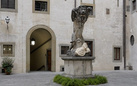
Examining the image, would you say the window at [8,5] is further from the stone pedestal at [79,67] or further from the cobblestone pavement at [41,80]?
the stone pedestal at [79,67]

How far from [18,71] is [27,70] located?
69 cm

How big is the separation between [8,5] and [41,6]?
8.53 feet

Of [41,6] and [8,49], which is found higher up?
[41,6]

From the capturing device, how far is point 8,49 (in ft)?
52.9

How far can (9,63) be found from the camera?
1530cm

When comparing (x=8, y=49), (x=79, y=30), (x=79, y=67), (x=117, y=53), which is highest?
(x=79, y=30)

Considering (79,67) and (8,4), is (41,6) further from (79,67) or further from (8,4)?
(79,67)

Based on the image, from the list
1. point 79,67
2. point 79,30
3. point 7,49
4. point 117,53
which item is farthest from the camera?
point 117,53

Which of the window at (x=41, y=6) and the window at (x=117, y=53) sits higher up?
the window at (x=41, y=6)

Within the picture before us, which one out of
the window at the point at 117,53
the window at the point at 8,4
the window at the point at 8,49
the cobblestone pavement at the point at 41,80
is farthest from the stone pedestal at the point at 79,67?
the window at the point at 117,53

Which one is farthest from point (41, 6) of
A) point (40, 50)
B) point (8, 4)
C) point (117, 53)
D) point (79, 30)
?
point (117, 53)

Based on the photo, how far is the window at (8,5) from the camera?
16.0 metres

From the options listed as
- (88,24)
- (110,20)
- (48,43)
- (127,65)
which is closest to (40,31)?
(48,43)

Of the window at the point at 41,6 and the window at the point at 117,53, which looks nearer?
the window at the point at 41,6
